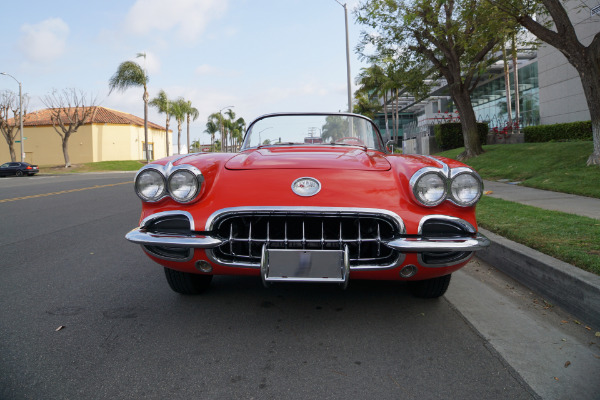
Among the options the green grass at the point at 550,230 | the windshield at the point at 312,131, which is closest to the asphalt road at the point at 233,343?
the green grass at the point at 550,230

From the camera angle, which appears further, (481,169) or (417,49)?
(417,49)

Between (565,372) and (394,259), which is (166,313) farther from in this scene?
(565,372)

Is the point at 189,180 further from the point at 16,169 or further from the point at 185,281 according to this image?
the point at 16,169

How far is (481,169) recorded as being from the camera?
13.7 meters

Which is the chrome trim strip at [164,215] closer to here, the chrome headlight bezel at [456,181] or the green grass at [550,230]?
the chrome headlight bezel at [456,181]

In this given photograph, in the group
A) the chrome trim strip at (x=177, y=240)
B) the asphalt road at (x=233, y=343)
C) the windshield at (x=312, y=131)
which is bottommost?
the asphalt road at (x=233, y=343)

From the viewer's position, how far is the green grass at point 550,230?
3.40m

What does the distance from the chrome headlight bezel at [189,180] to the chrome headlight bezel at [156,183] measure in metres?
0.05

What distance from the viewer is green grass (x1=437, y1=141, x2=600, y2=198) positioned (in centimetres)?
855

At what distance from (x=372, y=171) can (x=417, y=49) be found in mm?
14874

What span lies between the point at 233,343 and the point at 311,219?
81cm

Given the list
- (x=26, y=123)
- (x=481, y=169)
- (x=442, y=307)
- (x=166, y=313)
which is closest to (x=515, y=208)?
(x=442, y=307)

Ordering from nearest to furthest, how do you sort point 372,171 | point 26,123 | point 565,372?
1. point 565,372
2. point 372,171
3. point 26,123

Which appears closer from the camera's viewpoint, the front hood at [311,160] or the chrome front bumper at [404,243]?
the chrome front bumper at [404,243]
